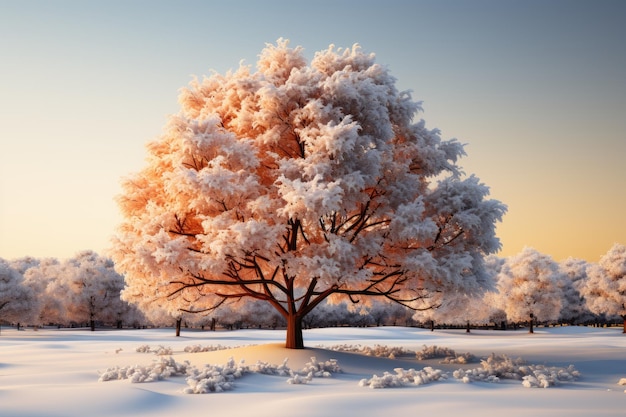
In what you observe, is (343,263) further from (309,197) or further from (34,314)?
(34,314)

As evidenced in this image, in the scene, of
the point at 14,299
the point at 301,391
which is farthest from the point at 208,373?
the point at 14,299

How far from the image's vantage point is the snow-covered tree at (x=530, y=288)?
200ft

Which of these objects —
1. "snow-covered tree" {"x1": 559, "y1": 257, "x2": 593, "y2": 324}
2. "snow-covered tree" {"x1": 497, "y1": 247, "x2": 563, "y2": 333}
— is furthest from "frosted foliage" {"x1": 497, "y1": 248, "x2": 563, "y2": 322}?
"snow-covered tree" {"x1": 559, "y1": 257, "x2": 593, "y2": 324}

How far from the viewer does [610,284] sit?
59875mm

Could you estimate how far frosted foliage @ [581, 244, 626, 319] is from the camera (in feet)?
196

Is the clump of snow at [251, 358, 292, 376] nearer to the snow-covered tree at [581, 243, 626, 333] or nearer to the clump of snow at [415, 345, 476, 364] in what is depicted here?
the clump of snow at [415, 345, 476, 364]

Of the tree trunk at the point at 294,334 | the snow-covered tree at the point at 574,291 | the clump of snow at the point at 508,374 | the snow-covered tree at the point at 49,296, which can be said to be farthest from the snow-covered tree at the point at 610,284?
the snow-covered tree at the point at 49,296

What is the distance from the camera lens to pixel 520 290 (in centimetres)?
6141

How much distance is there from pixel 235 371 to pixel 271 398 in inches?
120

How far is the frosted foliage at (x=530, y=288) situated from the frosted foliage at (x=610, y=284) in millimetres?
3529

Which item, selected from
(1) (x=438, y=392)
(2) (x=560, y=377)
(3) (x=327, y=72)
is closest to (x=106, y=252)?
(3) (x=327, y=72)

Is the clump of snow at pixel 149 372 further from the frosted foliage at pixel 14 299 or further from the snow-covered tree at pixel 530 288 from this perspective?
the snow-covered tree at pixel 530 288

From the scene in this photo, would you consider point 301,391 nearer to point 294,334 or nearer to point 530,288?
point 294,334

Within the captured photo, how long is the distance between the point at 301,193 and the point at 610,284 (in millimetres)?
52873
